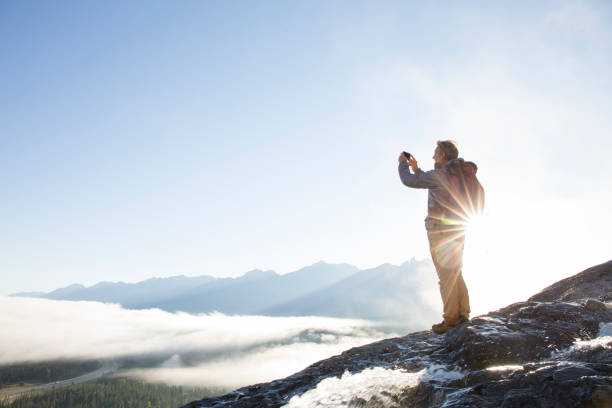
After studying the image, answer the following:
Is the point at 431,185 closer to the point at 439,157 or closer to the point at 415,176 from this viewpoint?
the point at 415,176

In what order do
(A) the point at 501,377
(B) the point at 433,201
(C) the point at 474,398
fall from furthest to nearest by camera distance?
(B) the point at 433,201 < (A) the point at 501,377 < (C) the point at 474,398

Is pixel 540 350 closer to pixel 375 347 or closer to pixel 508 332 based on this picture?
pixel 508 332

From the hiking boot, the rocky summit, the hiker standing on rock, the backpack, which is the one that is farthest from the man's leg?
the backpack

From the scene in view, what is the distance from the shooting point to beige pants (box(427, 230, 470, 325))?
7074mm

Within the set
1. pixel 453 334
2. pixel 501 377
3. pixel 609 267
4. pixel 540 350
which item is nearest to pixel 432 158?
pixel 453 334

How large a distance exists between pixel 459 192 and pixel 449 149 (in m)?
1.01

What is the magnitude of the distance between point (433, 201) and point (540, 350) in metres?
3.30

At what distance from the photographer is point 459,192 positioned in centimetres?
703

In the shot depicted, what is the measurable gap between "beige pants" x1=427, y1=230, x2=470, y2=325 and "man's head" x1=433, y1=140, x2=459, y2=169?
62.9 inches

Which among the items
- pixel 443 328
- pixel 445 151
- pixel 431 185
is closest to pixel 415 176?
pixel 431 185

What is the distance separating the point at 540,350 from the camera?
16.3 feet

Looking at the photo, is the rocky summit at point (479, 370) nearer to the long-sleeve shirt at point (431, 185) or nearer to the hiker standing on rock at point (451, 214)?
the hiker standing on rock at point (451, 214)

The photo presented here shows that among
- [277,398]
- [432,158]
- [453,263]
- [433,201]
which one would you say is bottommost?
[277,398]

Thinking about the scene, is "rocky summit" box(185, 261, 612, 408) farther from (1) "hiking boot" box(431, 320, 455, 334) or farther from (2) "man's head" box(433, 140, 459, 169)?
(2) "man's head" box(433, 140, 459, 169)
